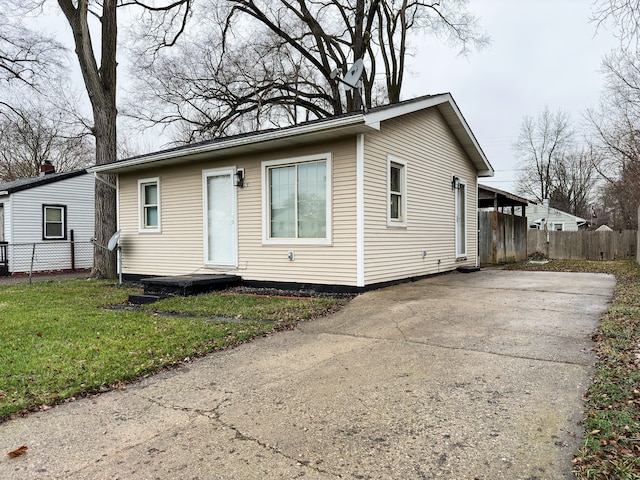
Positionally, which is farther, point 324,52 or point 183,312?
point 324,52

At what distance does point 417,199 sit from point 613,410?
700 centimetres

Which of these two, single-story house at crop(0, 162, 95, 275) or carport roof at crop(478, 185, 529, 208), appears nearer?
carport roof at crop(478, 185, 529, 208)

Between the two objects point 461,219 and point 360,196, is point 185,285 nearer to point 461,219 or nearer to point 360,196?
point 360,196

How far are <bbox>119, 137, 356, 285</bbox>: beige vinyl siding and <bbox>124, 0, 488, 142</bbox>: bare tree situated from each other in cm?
839

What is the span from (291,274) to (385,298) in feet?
7.07

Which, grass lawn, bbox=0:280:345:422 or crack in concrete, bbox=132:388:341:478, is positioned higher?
grass lawn, bbox=0:280:345:422

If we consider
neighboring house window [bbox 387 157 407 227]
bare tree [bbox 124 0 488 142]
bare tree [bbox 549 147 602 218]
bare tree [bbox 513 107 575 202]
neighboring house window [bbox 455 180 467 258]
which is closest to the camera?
neighboring house window [bbox 387 157 407 227]

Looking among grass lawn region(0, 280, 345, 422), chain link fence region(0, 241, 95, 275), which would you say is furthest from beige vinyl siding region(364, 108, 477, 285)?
chain link fence region(0, 241, 95, 275)

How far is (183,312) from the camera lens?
21.3ft

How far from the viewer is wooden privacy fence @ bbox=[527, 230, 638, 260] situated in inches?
734

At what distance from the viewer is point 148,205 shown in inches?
426

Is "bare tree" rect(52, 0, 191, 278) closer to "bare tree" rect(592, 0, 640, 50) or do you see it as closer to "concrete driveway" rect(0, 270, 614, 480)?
"concrete driveway" rect(0, 270, 614, 480)

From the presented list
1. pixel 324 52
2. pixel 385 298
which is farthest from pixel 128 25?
pixel 385 298

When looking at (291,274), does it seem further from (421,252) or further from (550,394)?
(550,394)
